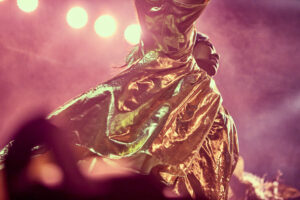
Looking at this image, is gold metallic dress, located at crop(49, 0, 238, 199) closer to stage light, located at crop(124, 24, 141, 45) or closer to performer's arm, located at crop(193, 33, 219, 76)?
performer's arm, located at crop(193, 33, 219, 76)

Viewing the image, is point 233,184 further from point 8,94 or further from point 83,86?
point 8,94

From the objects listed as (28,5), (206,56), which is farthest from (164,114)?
(28,5)

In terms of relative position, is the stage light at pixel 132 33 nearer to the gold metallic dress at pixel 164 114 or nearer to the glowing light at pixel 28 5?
the glowing light at pixel 28 5

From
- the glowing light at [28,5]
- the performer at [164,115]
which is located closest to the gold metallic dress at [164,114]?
the performer at [164,115]

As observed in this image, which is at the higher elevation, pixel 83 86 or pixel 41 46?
pixel 41 46

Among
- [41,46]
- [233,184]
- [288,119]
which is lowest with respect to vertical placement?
[233,184]

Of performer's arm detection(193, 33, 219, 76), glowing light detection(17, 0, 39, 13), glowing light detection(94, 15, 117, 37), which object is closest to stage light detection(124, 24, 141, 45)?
glowing light detection(94, 15, 117, 37)

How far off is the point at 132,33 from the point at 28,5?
134 centimetres

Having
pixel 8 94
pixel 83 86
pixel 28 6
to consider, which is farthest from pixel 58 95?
pixel 28 6

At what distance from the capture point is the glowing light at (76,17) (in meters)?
3.35

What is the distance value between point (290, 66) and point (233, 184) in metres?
2.09

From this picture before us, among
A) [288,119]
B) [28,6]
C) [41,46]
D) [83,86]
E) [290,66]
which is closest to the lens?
[28,6]

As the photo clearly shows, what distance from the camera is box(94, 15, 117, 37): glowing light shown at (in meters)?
3.50

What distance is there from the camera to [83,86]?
3.70 meters
